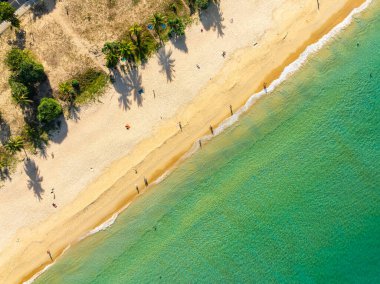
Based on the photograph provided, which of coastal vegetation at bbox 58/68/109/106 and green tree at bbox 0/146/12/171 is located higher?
coastal vegetation at bbox 58/68/109/106

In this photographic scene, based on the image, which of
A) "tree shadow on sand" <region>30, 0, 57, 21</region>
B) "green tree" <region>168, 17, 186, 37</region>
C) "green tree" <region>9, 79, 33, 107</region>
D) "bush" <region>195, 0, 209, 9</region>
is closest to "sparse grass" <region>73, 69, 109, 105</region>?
"green tree" <region>9, 79, 33, 107</region>

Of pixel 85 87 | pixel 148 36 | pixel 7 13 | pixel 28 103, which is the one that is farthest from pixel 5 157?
pixel 148 36

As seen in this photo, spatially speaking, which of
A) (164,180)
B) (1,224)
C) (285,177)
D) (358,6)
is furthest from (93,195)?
(358,6)

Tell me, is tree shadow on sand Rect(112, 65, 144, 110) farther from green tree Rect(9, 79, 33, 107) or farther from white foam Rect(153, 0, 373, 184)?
green tree Rect(9, 79, 33, 107)

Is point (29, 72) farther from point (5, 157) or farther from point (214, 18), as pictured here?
point (214, 18)

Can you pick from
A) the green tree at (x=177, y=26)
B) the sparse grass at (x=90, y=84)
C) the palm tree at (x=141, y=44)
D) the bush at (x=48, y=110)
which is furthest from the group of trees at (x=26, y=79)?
the green tree at (x=177, y=26)

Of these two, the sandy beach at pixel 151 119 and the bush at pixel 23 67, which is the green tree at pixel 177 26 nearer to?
the sandy beach at pixel 151 119
